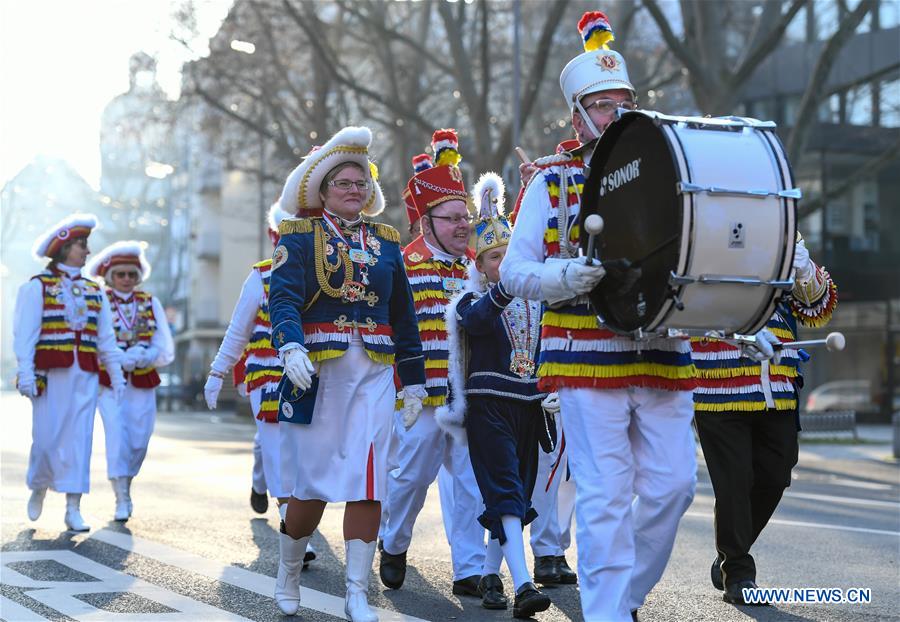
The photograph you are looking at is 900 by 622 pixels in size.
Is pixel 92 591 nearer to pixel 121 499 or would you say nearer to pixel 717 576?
pixel 717 576

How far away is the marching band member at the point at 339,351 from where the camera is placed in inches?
247

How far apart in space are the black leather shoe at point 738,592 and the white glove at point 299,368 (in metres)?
2.42

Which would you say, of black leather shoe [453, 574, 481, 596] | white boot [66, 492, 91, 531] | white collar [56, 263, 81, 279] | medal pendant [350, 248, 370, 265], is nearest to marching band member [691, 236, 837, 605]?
black leather shoe [453, 574, 481, 596]

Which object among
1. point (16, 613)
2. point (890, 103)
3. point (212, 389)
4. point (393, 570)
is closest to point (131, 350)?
point (212, 389)

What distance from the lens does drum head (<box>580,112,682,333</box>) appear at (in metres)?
4.89

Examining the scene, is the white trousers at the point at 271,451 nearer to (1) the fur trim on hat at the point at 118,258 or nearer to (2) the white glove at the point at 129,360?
(2) the white glove at the point at 129,360

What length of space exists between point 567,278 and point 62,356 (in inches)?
243

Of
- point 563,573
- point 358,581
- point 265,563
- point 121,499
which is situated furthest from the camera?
point 121,499

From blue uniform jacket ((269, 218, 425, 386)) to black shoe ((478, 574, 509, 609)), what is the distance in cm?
111

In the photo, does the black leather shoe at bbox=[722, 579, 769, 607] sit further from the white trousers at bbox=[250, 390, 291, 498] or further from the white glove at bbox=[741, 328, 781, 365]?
the white trousers at bbox=[250, 390, 291, 498]

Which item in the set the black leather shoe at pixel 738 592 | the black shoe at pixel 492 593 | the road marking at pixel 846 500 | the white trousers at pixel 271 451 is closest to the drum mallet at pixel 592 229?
the black shoe at pixel 492 593

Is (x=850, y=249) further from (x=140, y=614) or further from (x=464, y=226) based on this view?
(x=140, y=614)

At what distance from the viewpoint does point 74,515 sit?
10.0 m

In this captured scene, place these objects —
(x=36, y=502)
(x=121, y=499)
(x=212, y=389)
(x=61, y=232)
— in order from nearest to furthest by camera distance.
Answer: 1. (x=212, y=389)
2. (x=36, y=502)
3. (x=61, y=232)
4. (x=121, y=499)
